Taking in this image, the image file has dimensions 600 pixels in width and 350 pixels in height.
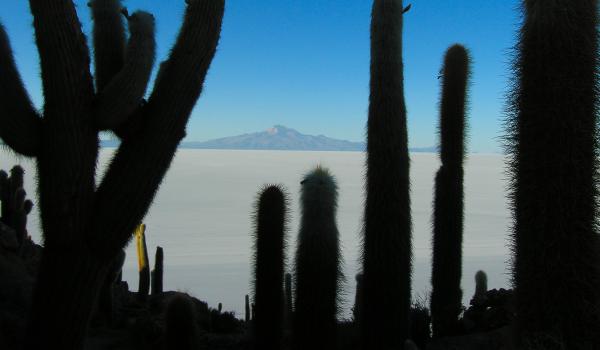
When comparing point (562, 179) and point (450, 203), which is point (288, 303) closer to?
point (450, 203)

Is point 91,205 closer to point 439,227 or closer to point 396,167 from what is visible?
point 396,167

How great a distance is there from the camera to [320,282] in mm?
6250

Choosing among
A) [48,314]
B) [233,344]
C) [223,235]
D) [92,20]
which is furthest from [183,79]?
[223,235]

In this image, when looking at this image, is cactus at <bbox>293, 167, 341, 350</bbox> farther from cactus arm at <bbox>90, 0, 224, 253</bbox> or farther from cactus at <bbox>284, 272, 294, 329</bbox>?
cactus arm at <bbox>90, 0, 224, 253</bbox>

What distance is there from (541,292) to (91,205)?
3339 mm

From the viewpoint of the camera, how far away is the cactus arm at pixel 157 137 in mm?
4234

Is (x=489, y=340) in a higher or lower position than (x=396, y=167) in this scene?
lower

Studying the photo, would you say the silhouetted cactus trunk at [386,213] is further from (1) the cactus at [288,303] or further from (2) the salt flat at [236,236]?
(1) the cactus at [288,303]

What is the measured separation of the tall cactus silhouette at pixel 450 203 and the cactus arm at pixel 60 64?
5.92 meters

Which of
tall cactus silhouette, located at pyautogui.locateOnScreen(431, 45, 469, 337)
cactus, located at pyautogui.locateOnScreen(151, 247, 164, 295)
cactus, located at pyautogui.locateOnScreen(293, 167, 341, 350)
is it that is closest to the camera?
cactus, located at pyautogui.locateOnScreen(293, 167, 341, 350)

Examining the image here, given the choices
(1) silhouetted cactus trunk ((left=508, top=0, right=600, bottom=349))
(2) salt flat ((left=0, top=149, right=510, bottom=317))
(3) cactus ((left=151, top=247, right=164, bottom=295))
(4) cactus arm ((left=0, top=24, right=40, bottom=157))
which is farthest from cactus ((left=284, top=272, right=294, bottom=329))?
(4) cactus arm ((left=0, top=24, right=40, bottom=157))

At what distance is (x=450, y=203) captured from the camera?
879cm

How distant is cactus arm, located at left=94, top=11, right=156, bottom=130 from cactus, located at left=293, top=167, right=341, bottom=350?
262cm

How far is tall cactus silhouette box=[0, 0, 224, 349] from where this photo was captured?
13.7 feet
